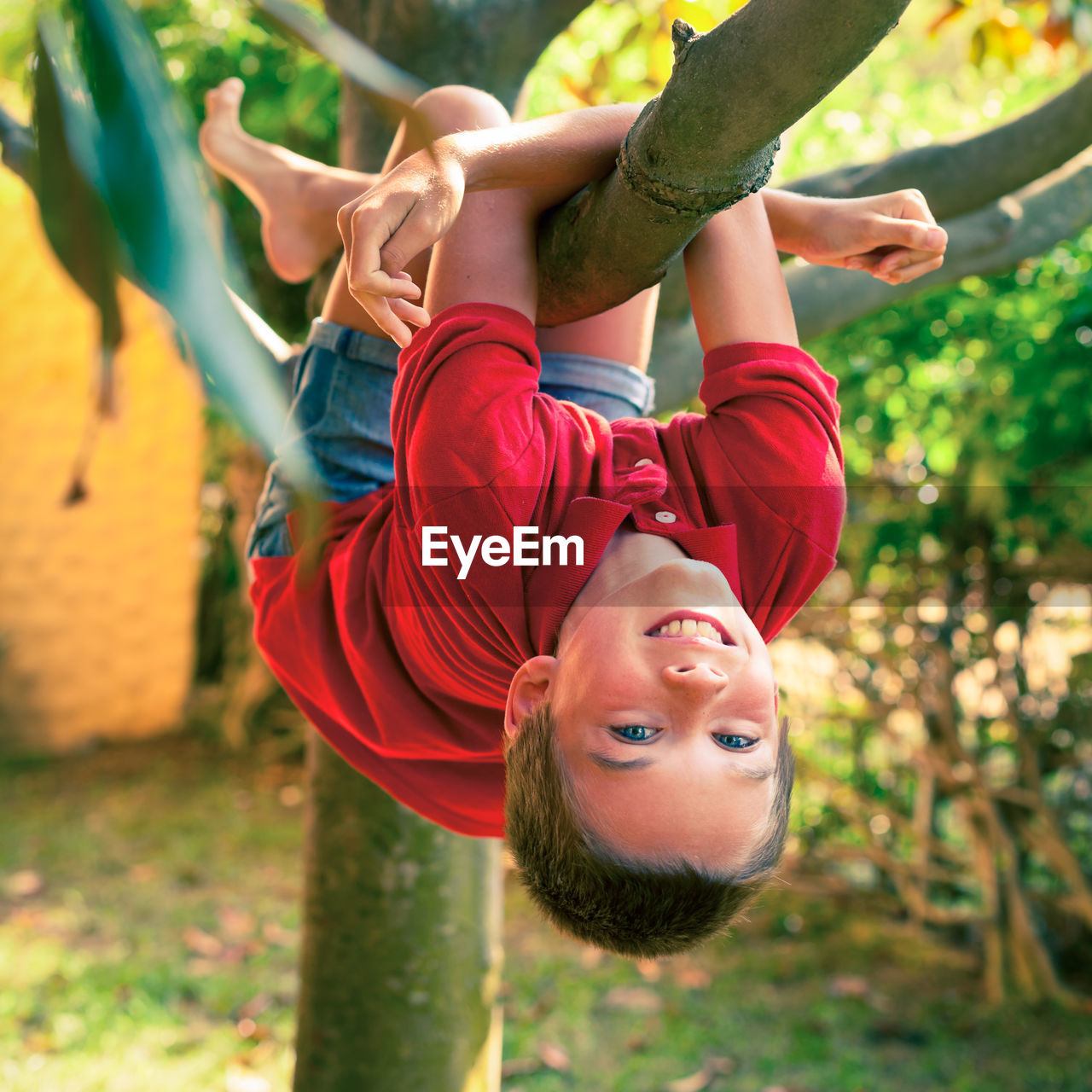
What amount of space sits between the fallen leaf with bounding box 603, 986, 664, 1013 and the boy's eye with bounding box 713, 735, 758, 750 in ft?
7.17

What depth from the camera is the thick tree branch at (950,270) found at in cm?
188

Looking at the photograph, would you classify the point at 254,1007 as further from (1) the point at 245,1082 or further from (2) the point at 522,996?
(2) the point at 522,996

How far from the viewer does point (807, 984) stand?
3207mm

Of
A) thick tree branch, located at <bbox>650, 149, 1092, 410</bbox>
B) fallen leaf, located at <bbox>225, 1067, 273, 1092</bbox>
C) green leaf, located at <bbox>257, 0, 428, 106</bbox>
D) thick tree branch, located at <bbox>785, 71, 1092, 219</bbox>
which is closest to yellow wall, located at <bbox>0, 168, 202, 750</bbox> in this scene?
fallen leaf, located at <bbox>225, 1067, 273, 1092</bbox>

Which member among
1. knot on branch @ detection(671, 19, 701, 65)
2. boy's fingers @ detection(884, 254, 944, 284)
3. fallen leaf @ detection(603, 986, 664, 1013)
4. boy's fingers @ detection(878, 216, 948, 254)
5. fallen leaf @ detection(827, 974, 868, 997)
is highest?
knot on branch @ detection(671, 19, 701, 65)

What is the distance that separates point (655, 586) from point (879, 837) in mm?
2740

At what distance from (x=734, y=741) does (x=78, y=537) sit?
14.7 ft

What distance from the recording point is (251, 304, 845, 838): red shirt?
1100 mm

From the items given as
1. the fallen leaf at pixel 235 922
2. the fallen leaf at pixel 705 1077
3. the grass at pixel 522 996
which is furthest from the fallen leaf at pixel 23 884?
the fallen leaf at pixel 705 1077

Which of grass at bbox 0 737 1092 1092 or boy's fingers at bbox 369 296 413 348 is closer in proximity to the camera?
boy's fingers at bbox 369 296 413 348

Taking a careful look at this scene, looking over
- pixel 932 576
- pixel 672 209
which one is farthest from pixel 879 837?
pixel 672 209

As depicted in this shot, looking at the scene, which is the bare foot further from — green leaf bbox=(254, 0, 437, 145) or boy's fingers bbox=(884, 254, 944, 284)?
green leaf bbox=(254, 0, 437, 145)

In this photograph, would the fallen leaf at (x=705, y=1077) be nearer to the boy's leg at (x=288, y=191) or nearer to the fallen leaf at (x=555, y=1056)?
the fallen leaf at (x=555, y=1056)

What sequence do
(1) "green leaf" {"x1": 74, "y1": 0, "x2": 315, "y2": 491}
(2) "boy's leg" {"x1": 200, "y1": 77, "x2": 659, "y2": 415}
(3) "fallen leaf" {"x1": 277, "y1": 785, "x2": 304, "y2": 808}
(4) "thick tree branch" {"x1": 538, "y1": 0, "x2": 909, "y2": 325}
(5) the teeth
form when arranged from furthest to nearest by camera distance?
(3) "fallen leaf" {"x1": 277, "y1": 785, "x2": 304, "y2": 808}
(2) "boy's leg" {"x1": 200, "y1": 77, "x2": 659, "y2": 415}
(5) the teeth
(4) "thick tree branch" {"x1": 538, "y1": 0, "x2": 909, "y2": 325}
(1) "green leaf" {"x1": 74, "y1": 0, "x2": 315, "y2": 491}
